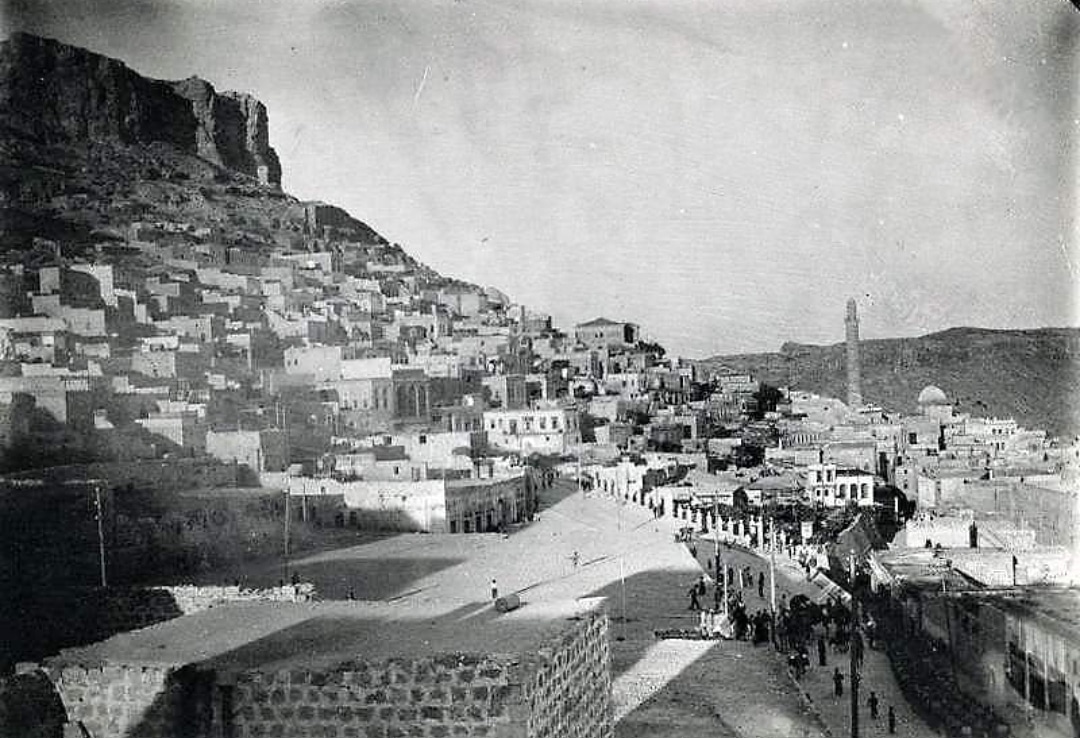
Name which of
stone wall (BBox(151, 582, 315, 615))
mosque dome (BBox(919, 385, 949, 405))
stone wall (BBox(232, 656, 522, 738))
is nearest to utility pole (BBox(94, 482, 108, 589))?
stone wall (BBox(151, 582, 315, 615))

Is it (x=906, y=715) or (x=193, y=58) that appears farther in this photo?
(x=193, y=58)

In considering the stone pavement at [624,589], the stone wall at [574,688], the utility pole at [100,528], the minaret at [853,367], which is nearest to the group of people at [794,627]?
the stone pavement at [624,589]

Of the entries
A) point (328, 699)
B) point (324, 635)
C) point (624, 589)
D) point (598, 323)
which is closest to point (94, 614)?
point (324, 635)

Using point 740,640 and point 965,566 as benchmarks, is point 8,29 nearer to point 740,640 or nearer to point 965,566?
point 740,640

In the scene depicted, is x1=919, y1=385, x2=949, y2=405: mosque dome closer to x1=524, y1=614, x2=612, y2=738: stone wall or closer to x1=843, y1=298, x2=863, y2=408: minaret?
x1=843, y1=298, x2=863, y2=408: minaret

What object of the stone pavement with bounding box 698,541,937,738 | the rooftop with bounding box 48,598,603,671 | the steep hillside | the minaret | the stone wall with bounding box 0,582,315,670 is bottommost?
the stone pavement with bounding box 698,541,937,738

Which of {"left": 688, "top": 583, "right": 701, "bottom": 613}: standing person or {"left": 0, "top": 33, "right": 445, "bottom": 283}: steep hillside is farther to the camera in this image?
{"left": 0, "top": 33, "right": 445, "bottom": 283}: steep hillside

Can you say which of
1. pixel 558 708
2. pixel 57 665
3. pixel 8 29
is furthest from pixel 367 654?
pixel 8 29

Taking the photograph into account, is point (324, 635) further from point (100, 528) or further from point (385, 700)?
point (100, 528)
